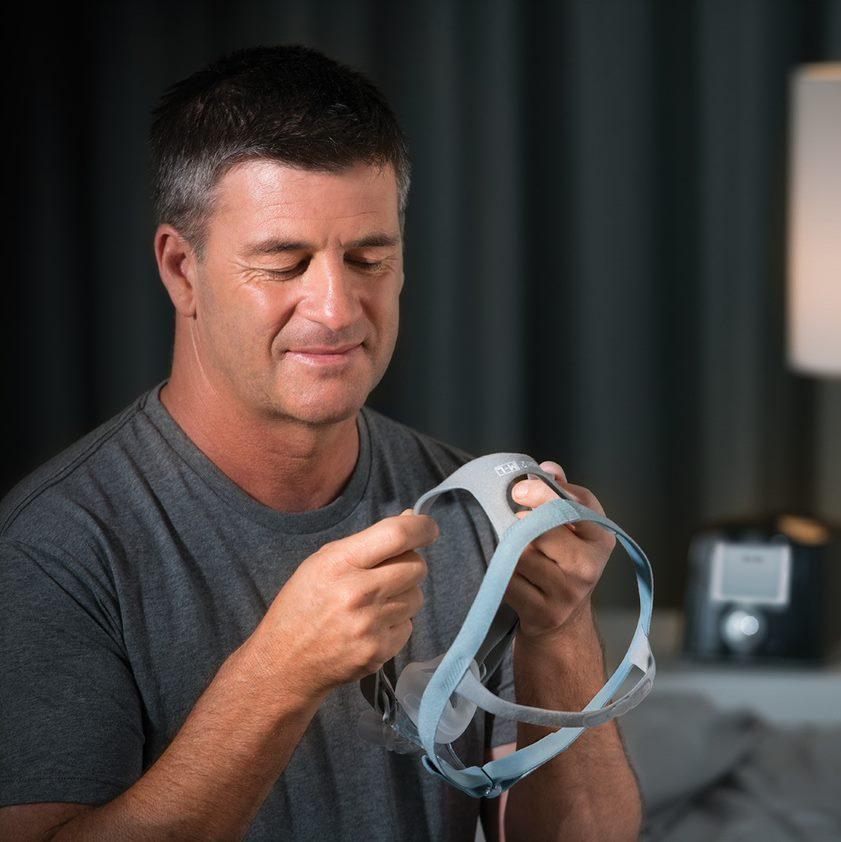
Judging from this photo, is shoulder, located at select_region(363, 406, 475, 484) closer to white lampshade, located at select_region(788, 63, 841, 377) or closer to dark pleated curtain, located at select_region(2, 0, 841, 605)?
white lampshade, located at select_region(788, 63, 841, 377)

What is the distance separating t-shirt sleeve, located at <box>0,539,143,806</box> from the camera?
925mm

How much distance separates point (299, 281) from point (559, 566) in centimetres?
29

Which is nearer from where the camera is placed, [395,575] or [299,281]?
[395,575]

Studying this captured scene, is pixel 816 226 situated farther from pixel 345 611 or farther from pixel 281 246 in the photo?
pixel 345 611

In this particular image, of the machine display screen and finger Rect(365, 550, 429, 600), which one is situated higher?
finger Rect(365, 550, 429, 600)

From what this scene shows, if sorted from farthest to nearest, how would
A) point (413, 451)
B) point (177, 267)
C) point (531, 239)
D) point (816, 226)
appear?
point (531, 239), point (816, 226), point (413, 451), point (177, 267)

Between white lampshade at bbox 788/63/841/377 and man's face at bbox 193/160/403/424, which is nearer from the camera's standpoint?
man's face at bbox 193/160/403/424

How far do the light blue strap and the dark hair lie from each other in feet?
1.03

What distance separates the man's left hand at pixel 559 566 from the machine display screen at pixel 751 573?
1000 mm

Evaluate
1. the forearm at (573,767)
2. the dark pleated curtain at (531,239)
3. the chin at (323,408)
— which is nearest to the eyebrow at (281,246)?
the chin at (323,408)

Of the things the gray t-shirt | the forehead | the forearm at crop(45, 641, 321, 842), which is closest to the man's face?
the forehead

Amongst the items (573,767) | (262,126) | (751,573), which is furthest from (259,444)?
(751,573)

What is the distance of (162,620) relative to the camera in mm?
1018

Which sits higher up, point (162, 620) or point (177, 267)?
point (177, 267)
